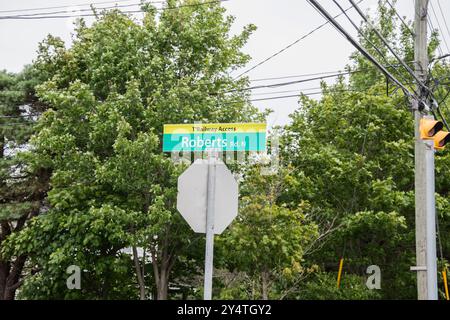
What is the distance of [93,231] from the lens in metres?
14.0

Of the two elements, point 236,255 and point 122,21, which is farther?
point 122,21

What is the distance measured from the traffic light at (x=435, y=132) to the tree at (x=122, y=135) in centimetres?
646

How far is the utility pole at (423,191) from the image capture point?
32.9 feet

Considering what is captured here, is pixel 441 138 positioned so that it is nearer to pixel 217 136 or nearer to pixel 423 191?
pixel 423 191

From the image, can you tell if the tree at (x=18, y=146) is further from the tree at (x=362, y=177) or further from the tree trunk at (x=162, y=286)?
the tree at (x=362, y=177)

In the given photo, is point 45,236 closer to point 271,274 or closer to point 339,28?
point 271,274

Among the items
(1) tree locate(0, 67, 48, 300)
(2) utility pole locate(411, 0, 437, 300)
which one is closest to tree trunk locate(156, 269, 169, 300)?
(1) tree locate(0, 67, 48, 300)

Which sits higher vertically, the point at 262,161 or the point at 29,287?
the point at 262,161

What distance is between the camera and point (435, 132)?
31.0 ft

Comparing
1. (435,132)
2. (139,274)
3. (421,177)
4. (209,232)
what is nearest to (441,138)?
(435,132)

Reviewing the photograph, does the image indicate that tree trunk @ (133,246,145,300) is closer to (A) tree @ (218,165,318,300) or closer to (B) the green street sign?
(A) tree @ (218,165,318,300)
